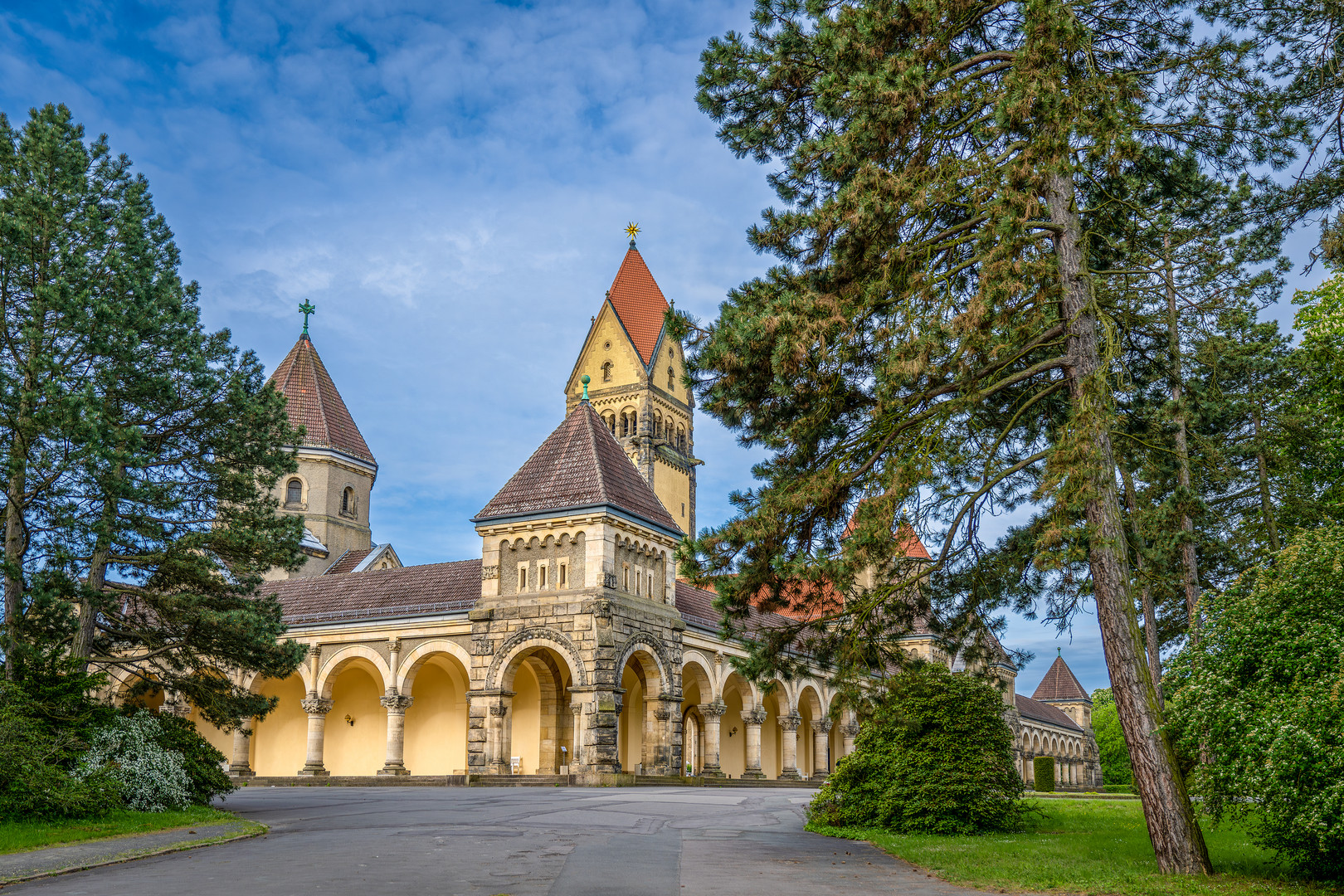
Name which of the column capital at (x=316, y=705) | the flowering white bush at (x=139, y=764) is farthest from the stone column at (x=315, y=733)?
the flowering white bush at (x=139, y=764)

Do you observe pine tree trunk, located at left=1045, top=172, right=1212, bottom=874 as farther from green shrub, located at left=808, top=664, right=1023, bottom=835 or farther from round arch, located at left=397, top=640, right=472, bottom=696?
round arch, located at left=397, top=640, right=472, bottom=696

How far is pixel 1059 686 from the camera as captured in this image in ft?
274

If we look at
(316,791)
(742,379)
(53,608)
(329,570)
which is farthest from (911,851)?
(329,570)

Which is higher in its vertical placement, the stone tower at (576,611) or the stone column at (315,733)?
the stone tower at (576,611)

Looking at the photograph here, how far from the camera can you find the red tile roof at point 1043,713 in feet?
201

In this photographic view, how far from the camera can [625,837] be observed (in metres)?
11.2

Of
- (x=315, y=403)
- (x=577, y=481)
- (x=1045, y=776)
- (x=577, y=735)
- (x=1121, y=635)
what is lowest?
(x=1045, y=776)

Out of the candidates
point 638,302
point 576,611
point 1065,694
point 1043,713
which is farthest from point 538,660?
point 1065,694

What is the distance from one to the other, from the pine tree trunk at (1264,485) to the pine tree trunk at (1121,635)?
1135cm

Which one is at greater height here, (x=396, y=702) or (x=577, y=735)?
(x=396, y=702)

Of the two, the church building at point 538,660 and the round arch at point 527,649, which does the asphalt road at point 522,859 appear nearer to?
the church building at point 538,660

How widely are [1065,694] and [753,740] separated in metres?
56.7

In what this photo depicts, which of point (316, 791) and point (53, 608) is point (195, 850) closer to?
point (53, 608)

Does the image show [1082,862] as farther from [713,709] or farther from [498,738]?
[713,709]
